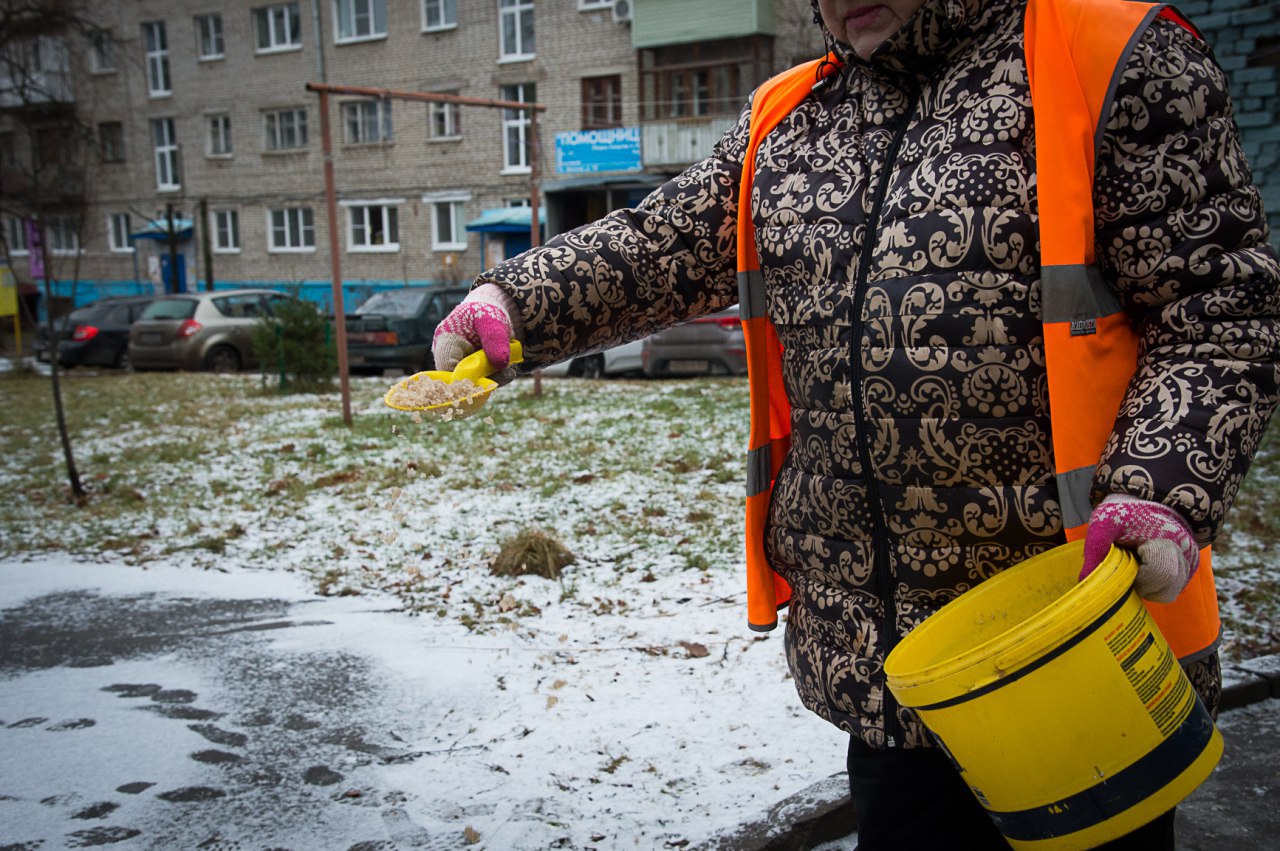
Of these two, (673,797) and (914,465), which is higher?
(914,465)

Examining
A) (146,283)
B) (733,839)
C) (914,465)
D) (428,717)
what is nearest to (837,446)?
(914,465)

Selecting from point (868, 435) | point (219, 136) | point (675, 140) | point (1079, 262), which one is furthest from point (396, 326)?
point (219, 136)

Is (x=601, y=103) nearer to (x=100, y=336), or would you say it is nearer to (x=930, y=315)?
(x=100, y=336)

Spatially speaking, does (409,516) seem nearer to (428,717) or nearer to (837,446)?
(428,717)

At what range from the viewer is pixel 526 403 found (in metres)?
11.1

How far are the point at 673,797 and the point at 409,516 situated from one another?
3703 millimetres

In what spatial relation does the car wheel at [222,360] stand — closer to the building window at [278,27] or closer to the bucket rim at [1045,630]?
the building window at [278,27]

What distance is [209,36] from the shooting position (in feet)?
116

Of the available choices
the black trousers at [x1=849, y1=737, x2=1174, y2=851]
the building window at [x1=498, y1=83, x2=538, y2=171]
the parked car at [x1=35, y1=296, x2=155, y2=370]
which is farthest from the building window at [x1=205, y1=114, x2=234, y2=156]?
the black trousers at [x1=849, y1=737, x2=1174, y2=851]

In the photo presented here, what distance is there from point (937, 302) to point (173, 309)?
19.5 meters

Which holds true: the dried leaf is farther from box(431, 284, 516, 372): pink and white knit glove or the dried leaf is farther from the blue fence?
the blue fence

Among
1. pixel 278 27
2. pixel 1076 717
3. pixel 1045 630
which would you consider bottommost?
pixel 1076 717

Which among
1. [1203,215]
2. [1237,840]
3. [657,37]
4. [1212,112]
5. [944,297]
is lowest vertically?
[1237,840]

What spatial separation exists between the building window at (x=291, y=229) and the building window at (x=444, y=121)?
18.3ft
